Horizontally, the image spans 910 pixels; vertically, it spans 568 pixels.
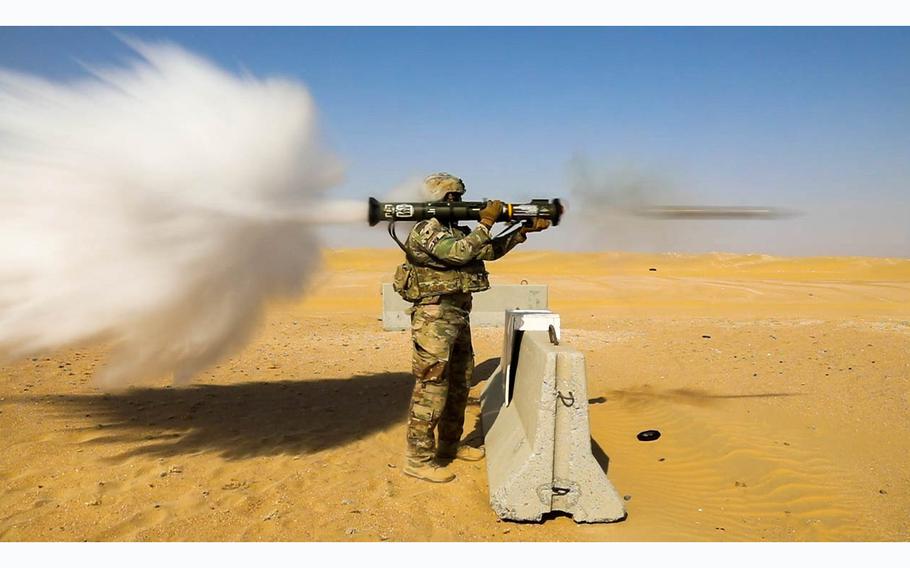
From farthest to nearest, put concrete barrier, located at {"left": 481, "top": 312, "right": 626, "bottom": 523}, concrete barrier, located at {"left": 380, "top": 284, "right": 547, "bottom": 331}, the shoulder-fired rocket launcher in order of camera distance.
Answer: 1. concrete barrier, located at {"left": 380, "top": 284, "right": 547, "bottom": 331}
2. the shoulder-fired rocket launcher
3. concrete barrier, located at {"left": 481, "top": 312, "right": 626, "bottom": 523}

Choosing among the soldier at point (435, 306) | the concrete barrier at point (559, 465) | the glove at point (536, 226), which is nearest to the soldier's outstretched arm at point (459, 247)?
the soldier at point (435, 306)

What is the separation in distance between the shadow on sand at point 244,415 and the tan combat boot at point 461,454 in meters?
1.12

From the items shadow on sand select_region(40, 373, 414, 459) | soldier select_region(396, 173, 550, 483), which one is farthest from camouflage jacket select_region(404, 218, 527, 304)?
shadow on sand select_region(40, 373, 414, 459)

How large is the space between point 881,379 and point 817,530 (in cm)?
504

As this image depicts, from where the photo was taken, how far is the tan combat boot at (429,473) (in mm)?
5703

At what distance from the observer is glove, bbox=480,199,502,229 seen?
19.2 feet

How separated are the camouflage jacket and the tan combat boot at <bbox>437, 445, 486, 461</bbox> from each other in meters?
1.48

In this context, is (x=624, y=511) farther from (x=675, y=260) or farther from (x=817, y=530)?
(x=675, y=260)

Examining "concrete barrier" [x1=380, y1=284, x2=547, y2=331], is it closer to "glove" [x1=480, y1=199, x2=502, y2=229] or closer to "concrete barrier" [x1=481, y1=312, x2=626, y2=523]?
"glove" [x1=480, y1=199, x2=502, y2=229]

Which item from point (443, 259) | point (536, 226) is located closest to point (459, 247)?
point (443, 259)

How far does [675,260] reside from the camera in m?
56.4

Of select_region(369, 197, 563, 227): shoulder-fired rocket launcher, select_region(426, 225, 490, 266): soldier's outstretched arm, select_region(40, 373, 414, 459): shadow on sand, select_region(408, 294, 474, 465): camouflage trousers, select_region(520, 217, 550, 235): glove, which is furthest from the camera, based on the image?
select_region(40, 373, 414, 459): shadow on sand

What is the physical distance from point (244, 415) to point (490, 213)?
3823 millimetres

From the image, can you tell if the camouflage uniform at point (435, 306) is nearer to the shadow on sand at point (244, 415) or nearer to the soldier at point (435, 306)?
the soldier at point (435, 306)
